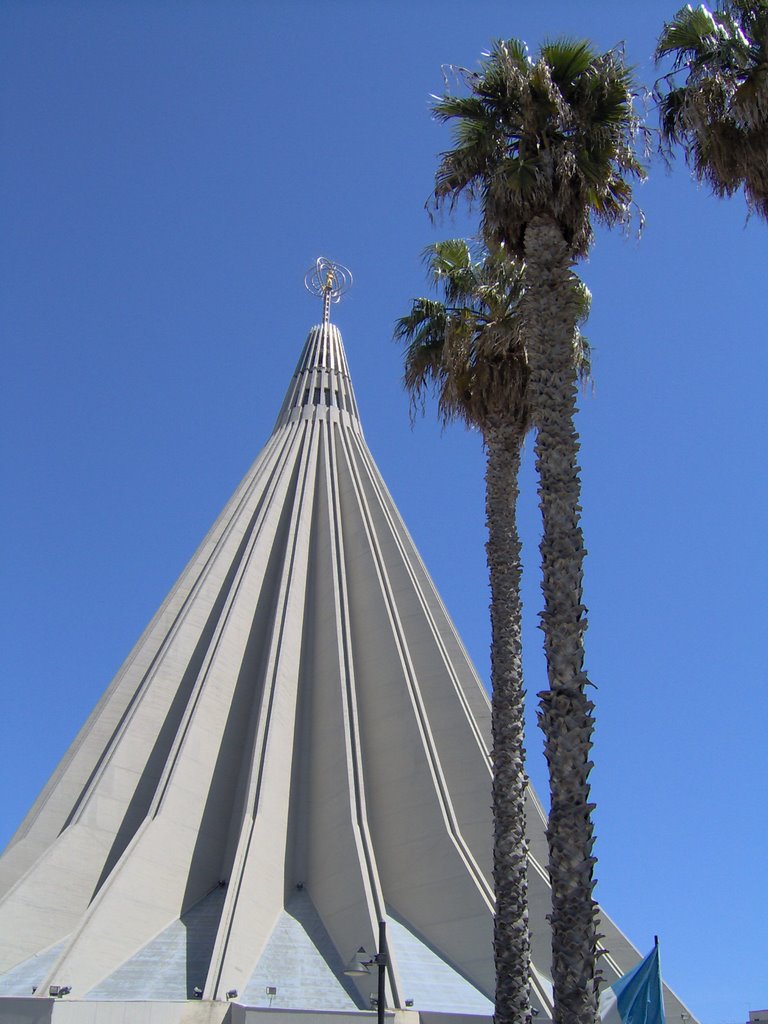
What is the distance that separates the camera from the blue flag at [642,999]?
38.3 feet

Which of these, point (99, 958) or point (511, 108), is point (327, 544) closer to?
point (99, 958)

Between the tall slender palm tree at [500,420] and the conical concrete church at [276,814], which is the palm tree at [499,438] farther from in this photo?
the conical concrete church at [276,814]

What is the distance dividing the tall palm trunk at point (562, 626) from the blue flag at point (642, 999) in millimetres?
3882

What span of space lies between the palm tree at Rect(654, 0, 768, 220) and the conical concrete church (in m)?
12.0

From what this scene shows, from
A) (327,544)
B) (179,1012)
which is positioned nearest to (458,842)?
(179,1012)

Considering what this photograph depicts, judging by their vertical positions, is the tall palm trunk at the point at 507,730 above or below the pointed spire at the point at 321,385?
below

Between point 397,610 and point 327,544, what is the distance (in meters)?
3.07

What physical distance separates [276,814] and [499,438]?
32.2 feet

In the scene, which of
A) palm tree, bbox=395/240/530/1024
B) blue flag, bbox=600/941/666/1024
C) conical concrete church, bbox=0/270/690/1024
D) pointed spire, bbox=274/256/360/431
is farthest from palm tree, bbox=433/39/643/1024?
pointed spire, bbox=274/256/360/431

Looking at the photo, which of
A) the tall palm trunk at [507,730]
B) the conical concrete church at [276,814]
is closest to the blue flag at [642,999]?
the tall palm trunk at [507,730]

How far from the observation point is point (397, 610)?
23.2 metres

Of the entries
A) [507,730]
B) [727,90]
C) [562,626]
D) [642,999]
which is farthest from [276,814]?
[727,90]

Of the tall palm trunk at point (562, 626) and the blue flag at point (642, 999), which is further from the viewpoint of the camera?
the blue flag at point (642, 999)

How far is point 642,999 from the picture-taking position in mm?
11742
